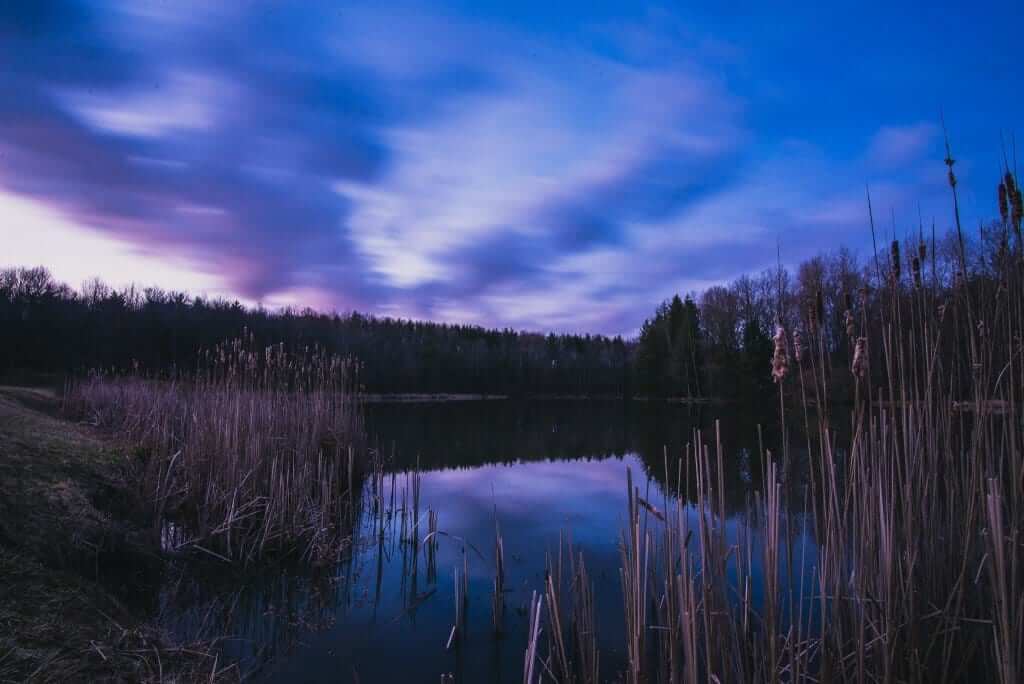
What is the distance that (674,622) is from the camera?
2.44 meters

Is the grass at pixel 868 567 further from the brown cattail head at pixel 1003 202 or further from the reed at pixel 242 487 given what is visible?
the reed at pixel 242 487

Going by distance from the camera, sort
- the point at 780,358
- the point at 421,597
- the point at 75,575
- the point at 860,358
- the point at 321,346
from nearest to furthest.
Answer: the point at 780,358 → the point at 860,358 → the point at 75,575 → the point at 421,597 → the point at 321,346

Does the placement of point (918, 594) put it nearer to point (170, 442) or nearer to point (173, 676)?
point (173, 676)

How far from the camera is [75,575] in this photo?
11.4 ft

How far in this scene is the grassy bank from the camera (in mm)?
2551

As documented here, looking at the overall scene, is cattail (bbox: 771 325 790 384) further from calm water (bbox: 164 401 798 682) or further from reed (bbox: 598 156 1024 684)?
calm water (bbox: 164 401 798 682)

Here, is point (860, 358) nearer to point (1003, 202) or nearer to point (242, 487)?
point (1003, 202)

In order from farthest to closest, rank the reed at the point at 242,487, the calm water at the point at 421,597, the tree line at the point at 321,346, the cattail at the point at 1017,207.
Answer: the tree line at the point at 321,346 → the reed at the point at 242,487 → the calm water at the point at 421,597 → the cattail at the point at 1017,207

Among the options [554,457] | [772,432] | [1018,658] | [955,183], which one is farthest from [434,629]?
[772,432]

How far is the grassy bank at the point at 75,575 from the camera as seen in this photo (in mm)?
2551

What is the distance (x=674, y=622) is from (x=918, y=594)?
1.06 meters

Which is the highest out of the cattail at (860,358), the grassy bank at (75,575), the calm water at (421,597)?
the cattail at (860,358)

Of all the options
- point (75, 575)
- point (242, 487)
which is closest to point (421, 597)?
point (242, 487)

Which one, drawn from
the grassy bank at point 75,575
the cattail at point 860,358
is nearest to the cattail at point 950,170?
the cattail at point 860,358
